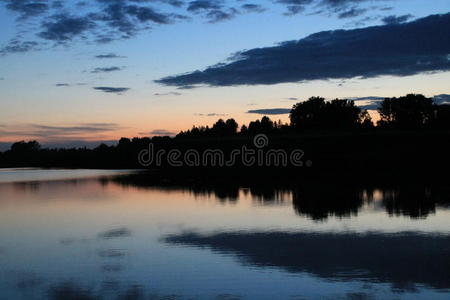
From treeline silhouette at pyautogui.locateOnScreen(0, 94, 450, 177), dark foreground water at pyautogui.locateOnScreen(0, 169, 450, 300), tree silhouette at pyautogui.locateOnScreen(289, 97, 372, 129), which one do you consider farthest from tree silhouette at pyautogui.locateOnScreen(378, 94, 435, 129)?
dark foreground water at pyautogui.locateOnScreen(0, 169, 450, 300)

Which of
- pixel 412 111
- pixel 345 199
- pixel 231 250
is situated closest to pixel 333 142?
pixel 412 111

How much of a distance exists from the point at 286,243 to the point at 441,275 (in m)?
5.16

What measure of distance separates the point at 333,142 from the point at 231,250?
75.4m

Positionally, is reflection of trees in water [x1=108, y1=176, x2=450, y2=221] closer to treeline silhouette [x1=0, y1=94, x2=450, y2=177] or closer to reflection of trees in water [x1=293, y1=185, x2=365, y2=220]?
reflection of trees in water [x1=293, y1=185, x2=365, y2=220]

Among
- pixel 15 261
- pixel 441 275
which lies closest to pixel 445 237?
pixel 441 275

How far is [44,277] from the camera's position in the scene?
11836mm

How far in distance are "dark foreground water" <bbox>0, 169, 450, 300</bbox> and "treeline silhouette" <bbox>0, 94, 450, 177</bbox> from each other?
3345cm

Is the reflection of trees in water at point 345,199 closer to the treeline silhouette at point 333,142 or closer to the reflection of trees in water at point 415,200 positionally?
the reflection of trees in water at point 415,200

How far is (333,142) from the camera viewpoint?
287 feet

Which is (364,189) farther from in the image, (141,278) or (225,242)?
(141,278)

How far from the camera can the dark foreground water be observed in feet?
34.9

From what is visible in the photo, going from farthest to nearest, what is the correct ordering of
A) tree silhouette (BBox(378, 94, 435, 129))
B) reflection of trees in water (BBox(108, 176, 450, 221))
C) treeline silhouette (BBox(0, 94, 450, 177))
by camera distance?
tree silhouette (BBox(378, 94, 435, 129)), treeline silhouette (BBox(0, 94, 450, 177)), reflection of trees in water (BBox(108, 176, 450, 221))

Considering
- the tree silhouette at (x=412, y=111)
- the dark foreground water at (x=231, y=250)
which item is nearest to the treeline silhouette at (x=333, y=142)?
the tree silhouette at (x=412, y=111)

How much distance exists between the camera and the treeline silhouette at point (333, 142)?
6850 centimetres
